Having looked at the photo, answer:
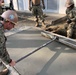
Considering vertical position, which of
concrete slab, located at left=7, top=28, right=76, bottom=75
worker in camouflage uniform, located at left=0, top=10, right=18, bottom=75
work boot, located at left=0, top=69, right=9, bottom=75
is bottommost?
work boot, located at left=0, top=69, right=9, bottom=75

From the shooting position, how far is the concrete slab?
262cm

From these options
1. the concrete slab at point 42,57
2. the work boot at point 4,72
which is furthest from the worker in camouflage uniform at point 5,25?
the concrete slab at point 42,57

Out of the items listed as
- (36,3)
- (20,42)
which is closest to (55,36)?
(20,42)

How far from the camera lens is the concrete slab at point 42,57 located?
103 inches

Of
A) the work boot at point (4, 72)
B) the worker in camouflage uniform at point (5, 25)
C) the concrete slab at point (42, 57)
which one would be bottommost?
the work boot at point (4, 72)

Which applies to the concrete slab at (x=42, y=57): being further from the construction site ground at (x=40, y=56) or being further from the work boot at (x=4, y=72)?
the work boot at (x=4, y=72)

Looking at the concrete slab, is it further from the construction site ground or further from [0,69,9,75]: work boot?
[0,69,9,75]: work boot

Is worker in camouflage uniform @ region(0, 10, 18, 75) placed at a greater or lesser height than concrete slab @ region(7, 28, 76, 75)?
greater

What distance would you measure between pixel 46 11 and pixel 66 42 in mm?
3720

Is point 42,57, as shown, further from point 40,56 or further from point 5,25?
point 5,25

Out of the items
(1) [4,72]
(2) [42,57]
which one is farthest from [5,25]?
(2) [42,57]

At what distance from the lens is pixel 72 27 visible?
159 inches

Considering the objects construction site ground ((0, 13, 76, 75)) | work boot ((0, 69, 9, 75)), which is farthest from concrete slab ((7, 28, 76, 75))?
work boot ((0, 69, 9, 75))

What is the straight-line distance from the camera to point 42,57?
304cm
